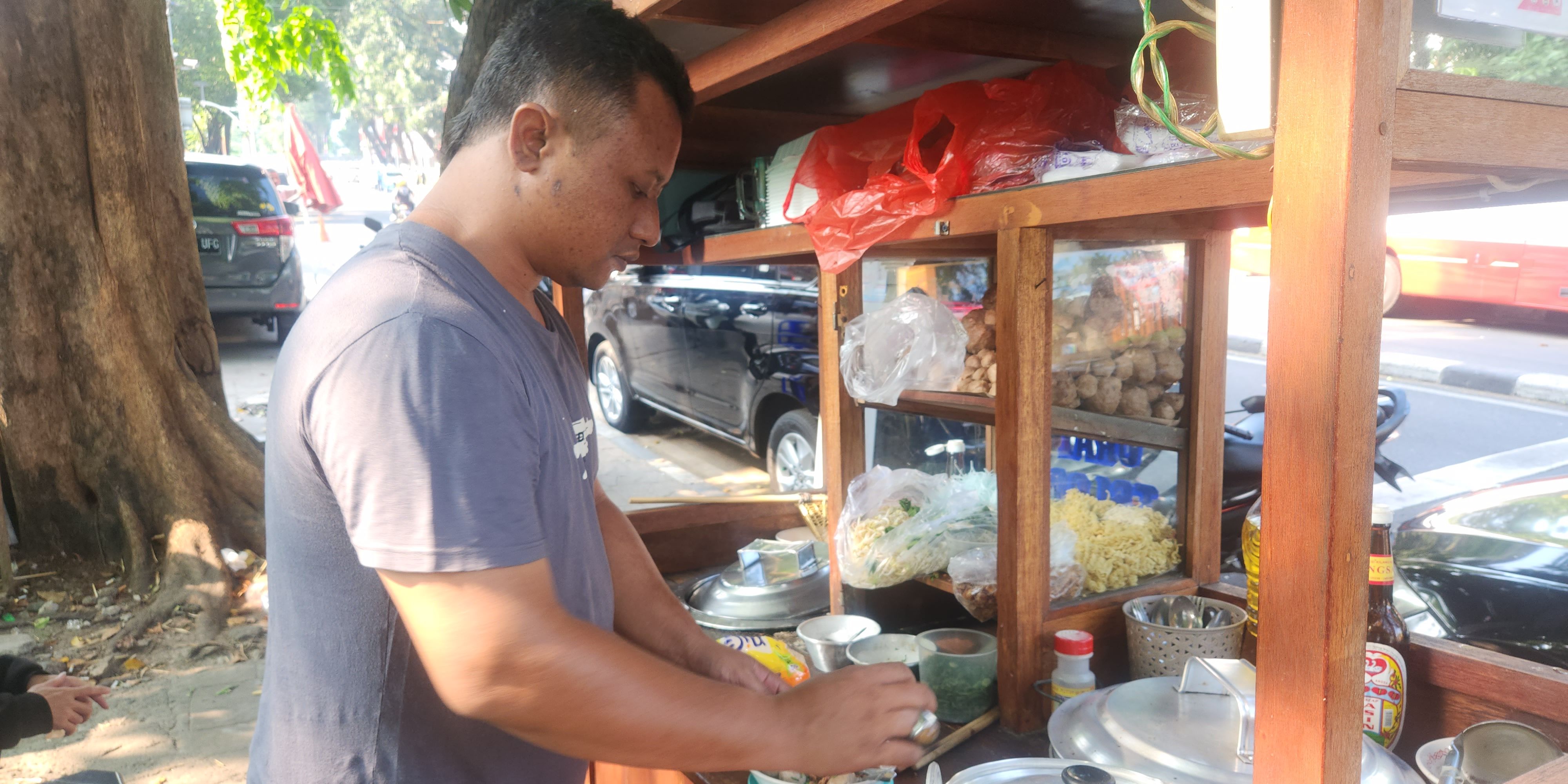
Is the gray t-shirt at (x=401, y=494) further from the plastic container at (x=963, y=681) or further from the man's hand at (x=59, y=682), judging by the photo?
the man's hand at (x=59, y=682)

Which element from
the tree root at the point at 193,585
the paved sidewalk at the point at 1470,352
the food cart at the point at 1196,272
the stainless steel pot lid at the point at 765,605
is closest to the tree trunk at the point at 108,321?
the tree root at the point at 193,585

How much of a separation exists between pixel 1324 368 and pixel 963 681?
1.04 meters

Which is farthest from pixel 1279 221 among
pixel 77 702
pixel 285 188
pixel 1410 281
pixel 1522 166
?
pixel 285 188

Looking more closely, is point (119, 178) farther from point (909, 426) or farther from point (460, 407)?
point (460, 407)

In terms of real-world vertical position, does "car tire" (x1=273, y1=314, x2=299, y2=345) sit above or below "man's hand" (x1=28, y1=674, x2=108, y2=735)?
above

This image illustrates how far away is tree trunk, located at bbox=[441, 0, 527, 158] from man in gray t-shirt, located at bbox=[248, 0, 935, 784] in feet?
6.61

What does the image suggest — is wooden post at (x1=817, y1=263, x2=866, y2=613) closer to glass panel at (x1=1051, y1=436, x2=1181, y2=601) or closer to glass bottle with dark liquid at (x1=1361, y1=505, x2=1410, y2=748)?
glass panel at (x1=1051, y1=436, x2=1181, y2=601)

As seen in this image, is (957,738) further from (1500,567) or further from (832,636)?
(1500,567)

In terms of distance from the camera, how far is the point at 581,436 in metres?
1.27

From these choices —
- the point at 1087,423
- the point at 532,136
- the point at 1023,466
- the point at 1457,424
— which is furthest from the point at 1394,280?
the point at 532,136

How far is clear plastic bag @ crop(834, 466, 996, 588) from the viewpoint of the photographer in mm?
1892

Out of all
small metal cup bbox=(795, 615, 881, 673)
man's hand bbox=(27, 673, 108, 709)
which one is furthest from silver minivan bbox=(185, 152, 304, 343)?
small metal cup bbox=(795, 615, 881, 673)

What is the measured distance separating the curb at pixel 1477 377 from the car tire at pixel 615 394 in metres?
5.19

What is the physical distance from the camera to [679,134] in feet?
4.44
